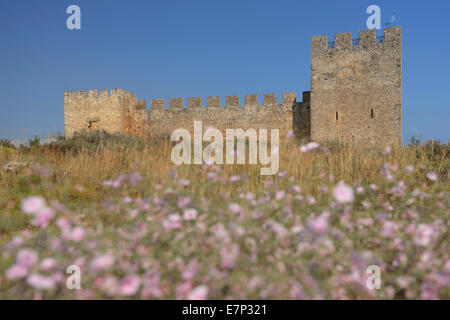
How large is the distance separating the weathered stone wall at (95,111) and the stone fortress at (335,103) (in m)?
0.06

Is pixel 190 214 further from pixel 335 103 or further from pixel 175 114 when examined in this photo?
pixel 175 114

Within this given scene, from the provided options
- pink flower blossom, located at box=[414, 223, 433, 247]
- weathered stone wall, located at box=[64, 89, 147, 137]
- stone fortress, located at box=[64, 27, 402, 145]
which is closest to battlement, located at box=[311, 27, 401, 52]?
stone fortress, located at box=[64, 27, 402, 145]

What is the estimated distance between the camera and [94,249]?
1866 mm

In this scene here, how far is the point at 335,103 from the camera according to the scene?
54.1 feet

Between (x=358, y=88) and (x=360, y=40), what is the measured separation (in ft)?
7.47

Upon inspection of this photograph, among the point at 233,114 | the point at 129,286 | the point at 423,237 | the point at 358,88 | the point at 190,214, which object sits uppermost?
the point at 358,88

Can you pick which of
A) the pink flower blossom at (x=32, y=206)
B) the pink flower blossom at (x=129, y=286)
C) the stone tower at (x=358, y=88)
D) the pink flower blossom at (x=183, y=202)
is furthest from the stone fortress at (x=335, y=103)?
the pink flower blossom at (x=129, y=286)

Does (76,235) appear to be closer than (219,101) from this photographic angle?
Yes

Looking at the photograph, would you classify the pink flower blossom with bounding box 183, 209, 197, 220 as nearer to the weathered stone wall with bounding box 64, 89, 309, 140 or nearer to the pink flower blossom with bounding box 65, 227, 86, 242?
the pink flower blossom with bounding box 65, 227, 86, 242

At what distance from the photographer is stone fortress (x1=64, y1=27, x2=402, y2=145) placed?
1570cm

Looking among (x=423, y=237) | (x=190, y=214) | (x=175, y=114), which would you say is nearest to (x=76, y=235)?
(x=190, y=214)
